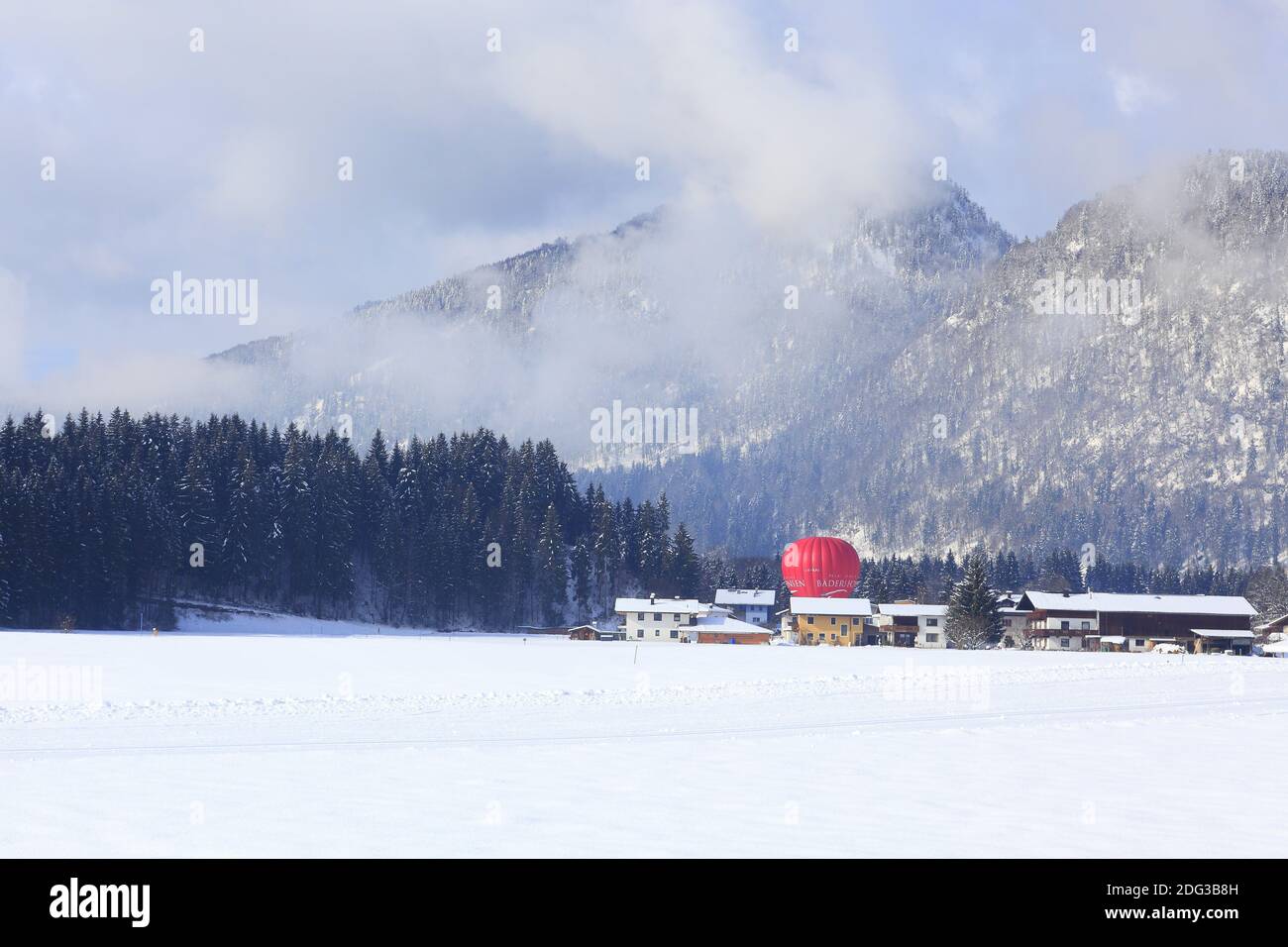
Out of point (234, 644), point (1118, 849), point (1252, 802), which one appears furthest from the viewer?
point (234, 644)

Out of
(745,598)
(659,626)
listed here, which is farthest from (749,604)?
(659,626)

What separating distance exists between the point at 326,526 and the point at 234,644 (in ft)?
164

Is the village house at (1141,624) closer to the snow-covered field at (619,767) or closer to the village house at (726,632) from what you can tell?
the village house at (726,632)

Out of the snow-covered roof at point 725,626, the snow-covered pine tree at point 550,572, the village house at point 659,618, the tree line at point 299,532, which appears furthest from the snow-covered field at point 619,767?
the snow-covered pine tree at point 550,572

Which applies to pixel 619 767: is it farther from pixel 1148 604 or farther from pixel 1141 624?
pixel 1148 604

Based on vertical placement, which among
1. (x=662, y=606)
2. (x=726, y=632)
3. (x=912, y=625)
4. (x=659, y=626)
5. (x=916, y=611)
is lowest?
(x=912, y=625)

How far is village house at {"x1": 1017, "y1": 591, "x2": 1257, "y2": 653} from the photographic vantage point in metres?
125

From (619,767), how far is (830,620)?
329ft

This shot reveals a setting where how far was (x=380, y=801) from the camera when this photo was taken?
18984 millimetres

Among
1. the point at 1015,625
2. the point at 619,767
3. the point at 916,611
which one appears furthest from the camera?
the point at 1015,625

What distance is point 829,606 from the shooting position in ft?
400

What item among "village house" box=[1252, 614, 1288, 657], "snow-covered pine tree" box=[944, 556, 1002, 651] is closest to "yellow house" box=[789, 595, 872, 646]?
"snow-covered pine tree" box=[944, 556, 1002, 651]
